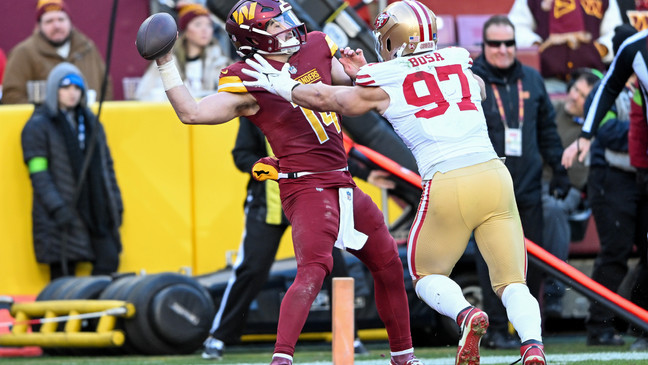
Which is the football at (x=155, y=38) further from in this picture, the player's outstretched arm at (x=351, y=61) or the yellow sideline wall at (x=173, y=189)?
the yellow sideline wall at (x=173, y=189)

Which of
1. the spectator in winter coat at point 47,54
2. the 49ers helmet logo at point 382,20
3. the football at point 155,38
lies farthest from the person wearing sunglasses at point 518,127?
the spectator in winter coat at point 47,54

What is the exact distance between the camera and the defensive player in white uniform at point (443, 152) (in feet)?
17.9

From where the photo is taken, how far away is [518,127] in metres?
8.55

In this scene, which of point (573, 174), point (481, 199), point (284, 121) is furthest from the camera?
point (573, 174)

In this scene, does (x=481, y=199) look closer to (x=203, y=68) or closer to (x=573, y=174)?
(x=573, y=174)

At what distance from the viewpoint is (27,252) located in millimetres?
9656

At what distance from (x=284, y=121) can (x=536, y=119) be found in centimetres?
333


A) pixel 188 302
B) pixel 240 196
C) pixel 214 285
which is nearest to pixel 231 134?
pixel 240 196

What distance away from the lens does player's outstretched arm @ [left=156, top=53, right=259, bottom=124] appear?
18.3 feet

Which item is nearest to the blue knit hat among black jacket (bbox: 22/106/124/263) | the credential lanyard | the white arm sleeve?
black jacket (bbox: 22/106/124/263)

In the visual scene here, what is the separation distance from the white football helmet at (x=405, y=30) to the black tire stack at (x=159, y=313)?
3198mm

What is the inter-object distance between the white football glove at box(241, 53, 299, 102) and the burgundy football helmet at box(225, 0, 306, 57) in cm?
10

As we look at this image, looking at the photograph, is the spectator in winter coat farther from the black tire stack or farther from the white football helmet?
the white football helmet

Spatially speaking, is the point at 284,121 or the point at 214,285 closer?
the point at 284,121
